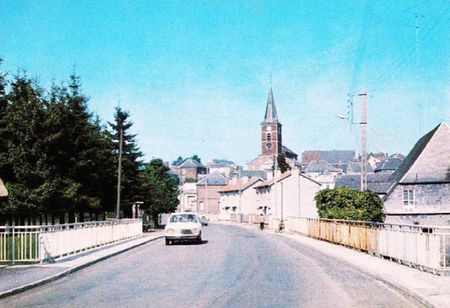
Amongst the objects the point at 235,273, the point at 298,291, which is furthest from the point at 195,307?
the point at 235,273

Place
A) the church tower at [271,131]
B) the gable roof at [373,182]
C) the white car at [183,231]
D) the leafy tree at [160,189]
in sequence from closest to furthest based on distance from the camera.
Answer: the white car at [183,231]
the leafy tree at [160,189]
the gable roof at [373,182]
the church tower at [271,131]

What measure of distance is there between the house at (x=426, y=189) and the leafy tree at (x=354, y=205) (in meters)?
25.8

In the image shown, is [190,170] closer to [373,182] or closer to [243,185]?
[243,185]

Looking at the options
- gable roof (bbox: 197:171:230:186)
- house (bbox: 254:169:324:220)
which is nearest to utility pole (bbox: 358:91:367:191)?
house (bbox: 254:169:324:220)

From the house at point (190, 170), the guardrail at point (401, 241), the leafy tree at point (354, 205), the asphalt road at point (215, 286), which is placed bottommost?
the asphalt road at point (215, 286)

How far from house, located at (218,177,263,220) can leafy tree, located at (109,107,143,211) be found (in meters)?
45.8

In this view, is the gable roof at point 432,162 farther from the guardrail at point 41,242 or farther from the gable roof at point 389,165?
the gable roof at point 389,165

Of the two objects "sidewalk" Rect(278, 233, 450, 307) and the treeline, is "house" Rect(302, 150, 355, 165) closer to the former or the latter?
the treeline

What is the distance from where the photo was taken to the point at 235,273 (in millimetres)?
15492

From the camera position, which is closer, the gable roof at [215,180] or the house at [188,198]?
the gable roof at [215,180]

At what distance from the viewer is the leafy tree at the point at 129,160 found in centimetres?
5253

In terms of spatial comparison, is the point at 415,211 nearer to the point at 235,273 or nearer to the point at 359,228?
the point at 359,228

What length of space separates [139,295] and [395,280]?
604 centimetres

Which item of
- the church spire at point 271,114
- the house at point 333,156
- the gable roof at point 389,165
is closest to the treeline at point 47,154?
the gable roof at point 389,165
